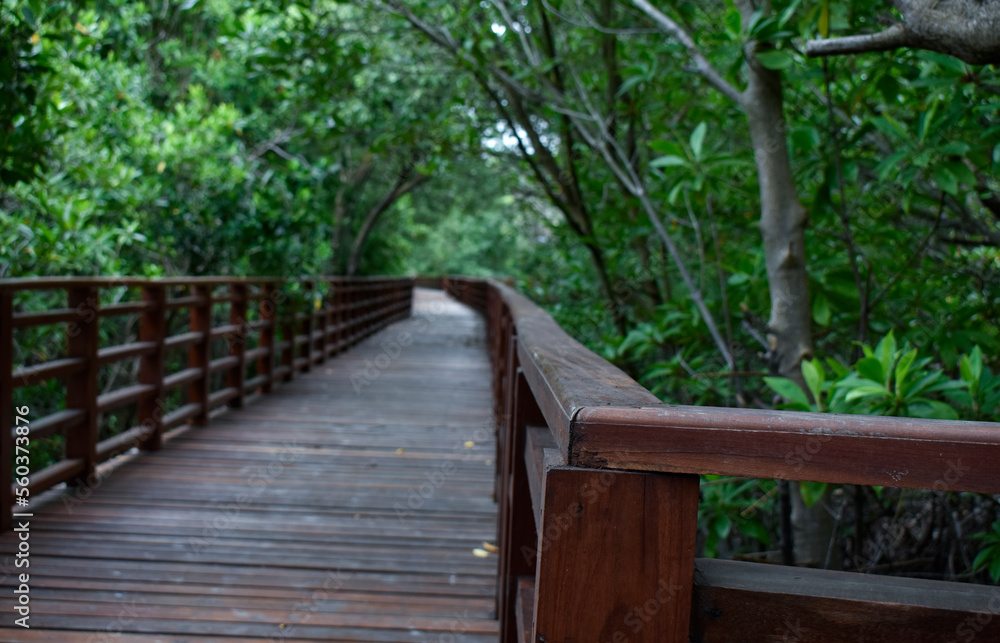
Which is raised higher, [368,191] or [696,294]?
[368,191]

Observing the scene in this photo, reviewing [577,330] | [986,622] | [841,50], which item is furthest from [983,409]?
[577,330]

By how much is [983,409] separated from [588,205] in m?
3.64

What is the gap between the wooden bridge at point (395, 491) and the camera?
→ 738 millimetres

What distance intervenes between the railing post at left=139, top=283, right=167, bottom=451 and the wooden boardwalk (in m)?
0.17

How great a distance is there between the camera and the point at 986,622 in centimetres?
75

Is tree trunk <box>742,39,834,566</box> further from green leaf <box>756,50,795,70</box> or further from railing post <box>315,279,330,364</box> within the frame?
railing post <box>315,279,330,364</box>

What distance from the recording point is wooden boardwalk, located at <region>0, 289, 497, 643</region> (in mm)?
2562

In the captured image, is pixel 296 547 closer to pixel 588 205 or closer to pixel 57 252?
pixel 588 205

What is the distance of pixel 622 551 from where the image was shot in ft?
2.43

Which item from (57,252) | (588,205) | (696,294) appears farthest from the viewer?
(57,252)

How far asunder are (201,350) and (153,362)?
0.77 m

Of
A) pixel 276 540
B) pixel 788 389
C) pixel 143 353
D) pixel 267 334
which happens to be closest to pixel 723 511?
pixel 788 389

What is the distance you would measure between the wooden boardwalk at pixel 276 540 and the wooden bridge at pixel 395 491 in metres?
0.01

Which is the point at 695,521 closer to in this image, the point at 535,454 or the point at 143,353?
the point at 535,454
